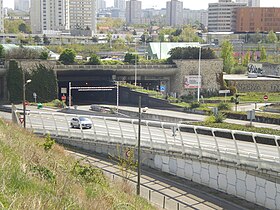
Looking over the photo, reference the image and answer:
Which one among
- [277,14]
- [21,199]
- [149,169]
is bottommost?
[149,169]

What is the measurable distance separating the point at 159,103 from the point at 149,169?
22990mm

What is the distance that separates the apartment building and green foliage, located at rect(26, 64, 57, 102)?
108603 mm

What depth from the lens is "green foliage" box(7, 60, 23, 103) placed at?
178ft

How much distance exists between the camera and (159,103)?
5150 cm

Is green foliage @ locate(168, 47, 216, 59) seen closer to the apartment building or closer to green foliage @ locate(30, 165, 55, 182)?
green foliage @ locate(30, 165, 55, 182)

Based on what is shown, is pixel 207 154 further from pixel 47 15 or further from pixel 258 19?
pixel 47 15

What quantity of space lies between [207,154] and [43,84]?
33.9m

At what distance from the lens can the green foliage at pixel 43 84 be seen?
55375 millimetres

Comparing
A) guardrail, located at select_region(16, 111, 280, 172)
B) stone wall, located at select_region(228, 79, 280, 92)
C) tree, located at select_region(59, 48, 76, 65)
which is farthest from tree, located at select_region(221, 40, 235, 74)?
guardrail, located at select_region(16, 111, 280, 172)


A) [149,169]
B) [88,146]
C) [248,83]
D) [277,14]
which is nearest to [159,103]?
[248,83]

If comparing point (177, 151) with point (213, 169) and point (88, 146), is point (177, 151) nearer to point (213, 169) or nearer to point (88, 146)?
point (213, 169)

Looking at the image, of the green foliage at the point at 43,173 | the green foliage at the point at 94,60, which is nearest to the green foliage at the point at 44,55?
the green foliage at the point at 94,60

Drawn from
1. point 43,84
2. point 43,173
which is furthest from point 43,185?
point 43,84

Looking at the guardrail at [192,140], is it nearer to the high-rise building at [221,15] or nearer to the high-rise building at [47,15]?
the high-rise building at [221,15]
